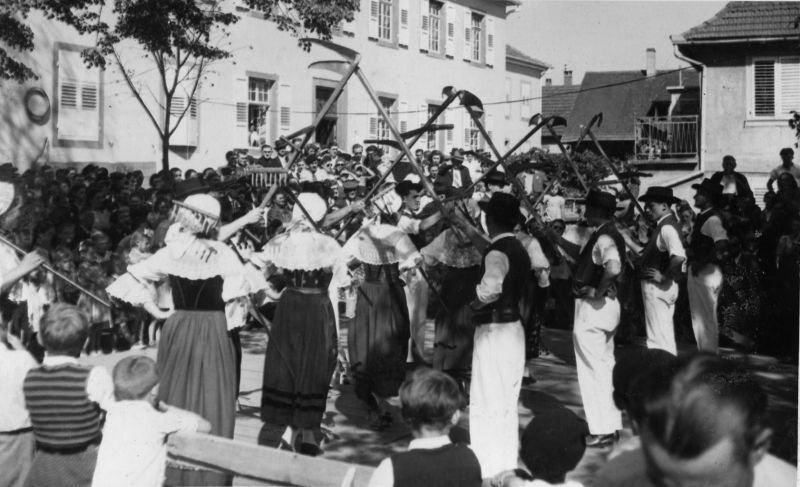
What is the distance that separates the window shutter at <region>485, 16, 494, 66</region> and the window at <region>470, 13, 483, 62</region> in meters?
0.28

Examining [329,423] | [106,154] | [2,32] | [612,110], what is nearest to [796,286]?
[329,423]

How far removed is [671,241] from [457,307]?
1.67 m

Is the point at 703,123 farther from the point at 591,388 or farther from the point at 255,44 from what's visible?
the point at 591,388

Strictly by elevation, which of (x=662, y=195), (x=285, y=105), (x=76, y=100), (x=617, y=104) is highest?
(x=617, y=104)

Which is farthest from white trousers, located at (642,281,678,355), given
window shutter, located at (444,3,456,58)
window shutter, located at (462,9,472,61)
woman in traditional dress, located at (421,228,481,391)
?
window shutter, located at (462,9,472,61)

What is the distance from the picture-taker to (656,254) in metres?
7.46

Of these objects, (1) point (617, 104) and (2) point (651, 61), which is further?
(2) point (651, 61)

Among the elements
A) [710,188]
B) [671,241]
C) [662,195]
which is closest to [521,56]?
[710,188]

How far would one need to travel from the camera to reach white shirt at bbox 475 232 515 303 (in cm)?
530

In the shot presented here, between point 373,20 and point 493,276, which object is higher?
point 373,20

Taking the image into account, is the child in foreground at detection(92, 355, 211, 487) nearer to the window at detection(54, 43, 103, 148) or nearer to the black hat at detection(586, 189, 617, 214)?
the black hat at detection(586, 189, 617, 214)

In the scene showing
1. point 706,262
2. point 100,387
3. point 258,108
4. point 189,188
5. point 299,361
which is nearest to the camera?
point 100,387

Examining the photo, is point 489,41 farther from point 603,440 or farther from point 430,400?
point 430,400

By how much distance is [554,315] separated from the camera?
38.7 ft
